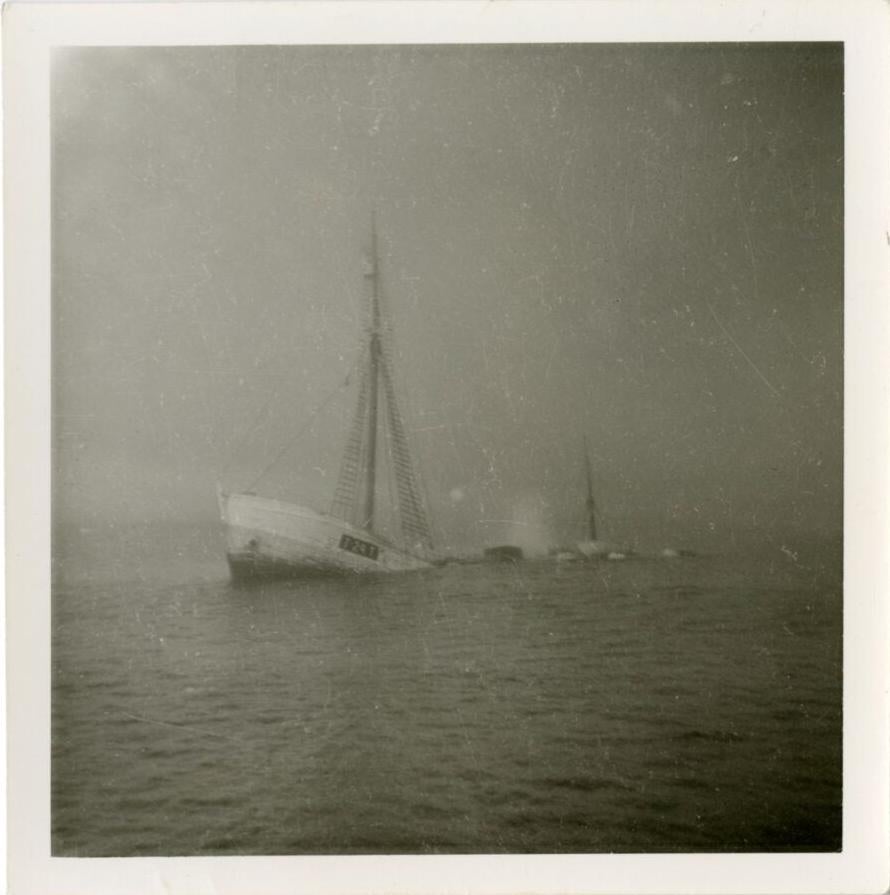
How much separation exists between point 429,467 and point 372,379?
207 mm

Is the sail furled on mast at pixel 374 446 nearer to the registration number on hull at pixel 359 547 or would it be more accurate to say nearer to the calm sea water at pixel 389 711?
the registration number on hull at pixel 359 547

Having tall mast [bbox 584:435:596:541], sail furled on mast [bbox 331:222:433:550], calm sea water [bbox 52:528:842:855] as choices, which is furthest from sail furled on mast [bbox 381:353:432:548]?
tall mast [bbox 584:435:596:541]

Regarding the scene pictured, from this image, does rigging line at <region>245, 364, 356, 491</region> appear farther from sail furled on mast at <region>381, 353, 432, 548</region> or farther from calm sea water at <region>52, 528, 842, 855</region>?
calm sea water at <region>52, 528, 842, 855</region>

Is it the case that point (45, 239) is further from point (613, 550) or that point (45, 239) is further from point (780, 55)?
point (780, 55)

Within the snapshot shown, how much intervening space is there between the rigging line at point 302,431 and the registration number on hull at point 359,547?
0.20 meters

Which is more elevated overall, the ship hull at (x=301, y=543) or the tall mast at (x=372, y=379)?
the tall mast at (x=372, y=379)

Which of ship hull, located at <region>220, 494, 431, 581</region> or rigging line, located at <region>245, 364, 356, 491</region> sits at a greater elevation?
rigging line, located at <region>245, 364, 356, 491</region>

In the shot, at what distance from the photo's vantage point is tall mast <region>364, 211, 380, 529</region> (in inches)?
73.3

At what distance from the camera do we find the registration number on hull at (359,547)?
1.90m

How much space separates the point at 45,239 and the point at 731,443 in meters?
1.44

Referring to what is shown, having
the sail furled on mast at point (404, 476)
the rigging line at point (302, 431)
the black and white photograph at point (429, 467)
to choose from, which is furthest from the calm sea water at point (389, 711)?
the rigging line at point (302, 431)

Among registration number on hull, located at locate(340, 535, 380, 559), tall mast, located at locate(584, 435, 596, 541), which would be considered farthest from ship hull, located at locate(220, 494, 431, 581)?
tall mast, located at locate(584, 435, 596, 541)

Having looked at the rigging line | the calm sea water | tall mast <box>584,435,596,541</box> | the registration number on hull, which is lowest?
the calm sea water

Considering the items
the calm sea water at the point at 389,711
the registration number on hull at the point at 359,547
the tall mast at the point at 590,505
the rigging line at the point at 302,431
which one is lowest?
the calm sea water at the point at 389,711
